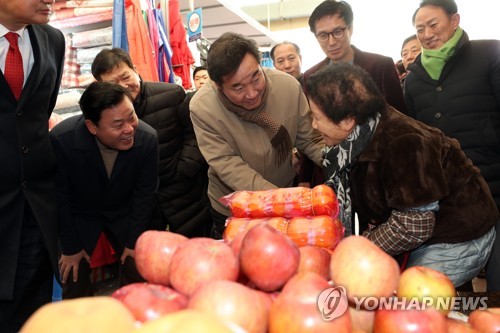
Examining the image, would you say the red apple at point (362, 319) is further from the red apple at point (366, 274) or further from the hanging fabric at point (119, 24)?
the hanging fabric at point (119, 24)

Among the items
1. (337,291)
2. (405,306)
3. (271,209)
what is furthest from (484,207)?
(337,291)

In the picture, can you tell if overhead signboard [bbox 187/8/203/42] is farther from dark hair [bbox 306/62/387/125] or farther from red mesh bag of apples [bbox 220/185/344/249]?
red mesh bag of apples [bbox 220/185/344/249]

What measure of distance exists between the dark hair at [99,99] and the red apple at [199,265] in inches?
55.7

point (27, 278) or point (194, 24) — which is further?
point (194, 24)

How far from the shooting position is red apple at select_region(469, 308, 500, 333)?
33.6 inches

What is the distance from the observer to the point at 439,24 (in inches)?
89.4

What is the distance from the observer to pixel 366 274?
0.84 meters

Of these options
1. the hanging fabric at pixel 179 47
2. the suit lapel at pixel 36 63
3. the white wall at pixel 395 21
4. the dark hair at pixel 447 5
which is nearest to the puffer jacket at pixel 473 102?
the dark hair at pixel 447 5

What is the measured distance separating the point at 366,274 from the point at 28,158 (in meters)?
1.45

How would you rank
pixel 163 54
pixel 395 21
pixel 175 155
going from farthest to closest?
1. pixel 395 21
2. pixel 163 54
3. pixel 175 155

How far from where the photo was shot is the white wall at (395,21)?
7254mm

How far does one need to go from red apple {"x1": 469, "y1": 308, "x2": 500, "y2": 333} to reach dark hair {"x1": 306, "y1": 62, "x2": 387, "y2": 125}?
75 centimetres

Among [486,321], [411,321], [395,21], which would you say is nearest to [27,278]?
[411,321]

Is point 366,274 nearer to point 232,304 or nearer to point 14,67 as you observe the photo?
point 232,304
